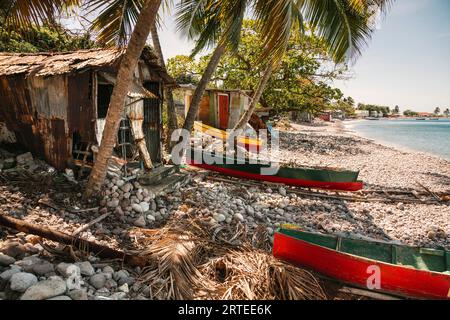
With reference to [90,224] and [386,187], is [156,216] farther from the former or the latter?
[386,187]

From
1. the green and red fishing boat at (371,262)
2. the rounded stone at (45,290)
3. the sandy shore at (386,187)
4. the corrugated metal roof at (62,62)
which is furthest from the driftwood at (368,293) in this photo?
the corrugated metal roof at (62,62)

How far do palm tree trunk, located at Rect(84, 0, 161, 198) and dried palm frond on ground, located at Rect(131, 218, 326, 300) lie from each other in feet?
5.20

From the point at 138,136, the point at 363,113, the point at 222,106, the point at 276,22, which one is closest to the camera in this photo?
the point at 276,22

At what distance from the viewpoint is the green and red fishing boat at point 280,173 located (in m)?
8.92

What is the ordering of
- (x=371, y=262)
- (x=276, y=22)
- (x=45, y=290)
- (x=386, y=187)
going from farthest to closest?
(x=386, y=187) → (x=276, y=22) → (x=371, y=262) → (x=45, y=290)

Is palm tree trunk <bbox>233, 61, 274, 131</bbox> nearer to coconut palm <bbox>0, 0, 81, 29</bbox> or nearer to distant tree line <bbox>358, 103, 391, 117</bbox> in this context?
coconut palm <bbox>0, 0, 81, 29</bbox>

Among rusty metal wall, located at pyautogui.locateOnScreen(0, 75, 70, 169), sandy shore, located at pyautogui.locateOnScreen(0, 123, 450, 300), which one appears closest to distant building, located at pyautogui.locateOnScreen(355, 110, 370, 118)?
sandy shore, located at pyautogui.locateOnScreen(0, 123, 450, 300)

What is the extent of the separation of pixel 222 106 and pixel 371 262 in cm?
1397

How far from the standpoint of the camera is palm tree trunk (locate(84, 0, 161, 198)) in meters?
4.58

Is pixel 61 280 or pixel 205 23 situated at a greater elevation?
pixel 205 23

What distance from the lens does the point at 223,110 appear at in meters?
17.1

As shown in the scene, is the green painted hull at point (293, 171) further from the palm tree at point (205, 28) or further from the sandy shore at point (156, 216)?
the palm tree at point (205, 28)

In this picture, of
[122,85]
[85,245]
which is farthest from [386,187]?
[85,245]
